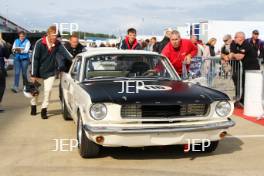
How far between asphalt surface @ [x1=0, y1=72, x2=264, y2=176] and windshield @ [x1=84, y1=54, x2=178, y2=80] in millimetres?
1188

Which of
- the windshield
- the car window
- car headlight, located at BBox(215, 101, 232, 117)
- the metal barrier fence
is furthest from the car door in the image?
the metal barrier fence

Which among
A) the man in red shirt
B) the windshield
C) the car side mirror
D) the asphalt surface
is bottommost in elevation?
the asphalt surface

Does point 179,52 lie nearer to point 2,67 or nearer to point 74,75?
point 74,75

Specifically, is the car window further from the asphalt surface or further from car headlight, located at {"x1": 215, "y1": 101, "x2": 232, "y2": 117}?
car headlight, located at {"x1": 215, "y1": 101, "x2": 232, "y2": 117}

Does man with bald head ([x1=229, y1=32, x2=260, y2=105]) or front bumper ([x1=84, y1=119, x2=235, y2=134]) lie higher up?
man with bald head ([x1=229, y1=32, x2=260, y2=105])

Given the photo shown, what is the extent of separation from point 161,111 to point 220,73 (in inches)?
284

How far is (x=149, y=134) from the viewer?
19.2 feet

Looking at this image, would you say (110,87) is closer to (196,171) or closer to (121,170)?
(121,170)

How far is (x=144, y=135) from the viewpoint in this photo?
5.86 m

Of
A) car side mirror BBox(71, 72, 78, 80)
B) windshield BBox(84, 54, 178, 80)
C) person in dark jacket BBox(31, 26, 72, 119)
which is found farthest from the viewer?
person in dark jacket BBox(31, 26, 72, 119)

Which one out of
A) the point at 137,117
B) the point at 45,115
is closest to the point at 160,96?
the point at 137,117

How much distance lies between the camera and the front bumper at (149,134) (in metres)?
5.79

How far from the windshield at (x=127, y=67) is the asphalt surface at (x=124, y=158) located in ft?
3.90

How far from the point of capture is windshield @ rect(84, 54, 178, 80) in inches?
292
